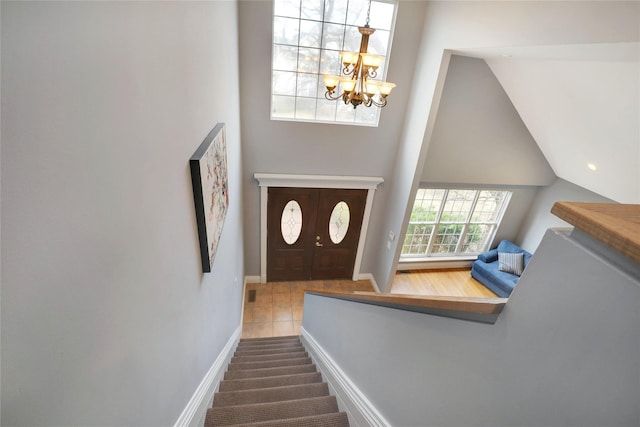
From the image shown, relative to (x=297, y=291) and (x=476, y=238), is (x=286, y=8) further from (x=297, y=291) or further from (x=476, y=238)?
(x=476, y=238)

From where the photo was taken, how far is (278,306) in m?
4.66

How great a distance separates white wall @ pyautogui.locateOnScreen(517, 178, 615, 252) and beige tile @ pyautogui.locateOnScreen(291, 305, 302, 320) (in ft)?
14.0

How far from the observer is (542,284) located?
1.85 feet

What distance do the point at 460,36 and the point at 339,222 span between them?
9.61ft

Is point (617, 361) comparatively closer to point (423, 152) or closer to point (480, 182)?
point (423, 152)

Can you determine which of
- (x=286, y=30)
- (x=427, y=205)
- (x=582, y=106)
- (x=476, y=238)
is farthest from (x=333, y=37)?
(x=476, y=238)

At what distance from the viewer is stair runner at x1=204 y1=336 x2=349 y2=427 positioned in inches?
62.6

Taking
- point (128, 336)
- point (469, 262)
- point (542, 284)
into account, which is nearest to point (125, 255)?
point (128, 336)

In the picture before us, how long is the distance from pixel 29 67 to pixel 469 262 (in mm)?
6537

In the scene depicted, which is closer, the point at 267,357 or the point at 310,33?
the point at 267,357

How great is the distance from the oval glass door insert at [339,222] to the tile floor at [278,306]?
2.86 feet

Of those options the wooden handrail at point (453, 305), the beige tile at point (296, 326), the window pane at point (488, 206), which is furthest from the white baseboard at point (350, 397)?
the window pane at point (488, 206)

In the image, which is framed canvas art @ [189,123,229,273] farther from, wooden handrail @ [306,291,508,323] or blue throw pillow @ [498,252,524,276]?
blue throw pillow @ [498,252,524,276]

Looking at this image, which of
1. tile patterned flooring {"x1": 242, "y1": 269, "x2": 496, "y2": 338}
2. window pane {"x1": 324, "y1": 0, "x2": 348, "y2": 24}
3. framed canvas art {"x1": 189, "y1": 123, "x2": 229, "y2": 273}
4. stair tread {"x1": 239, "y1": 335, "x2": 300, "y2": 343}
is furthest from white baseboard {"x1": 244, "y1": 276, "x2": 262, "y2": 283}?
window pane {"x1": 324, "y1": 0, "x2": 348, "y2": 24}
